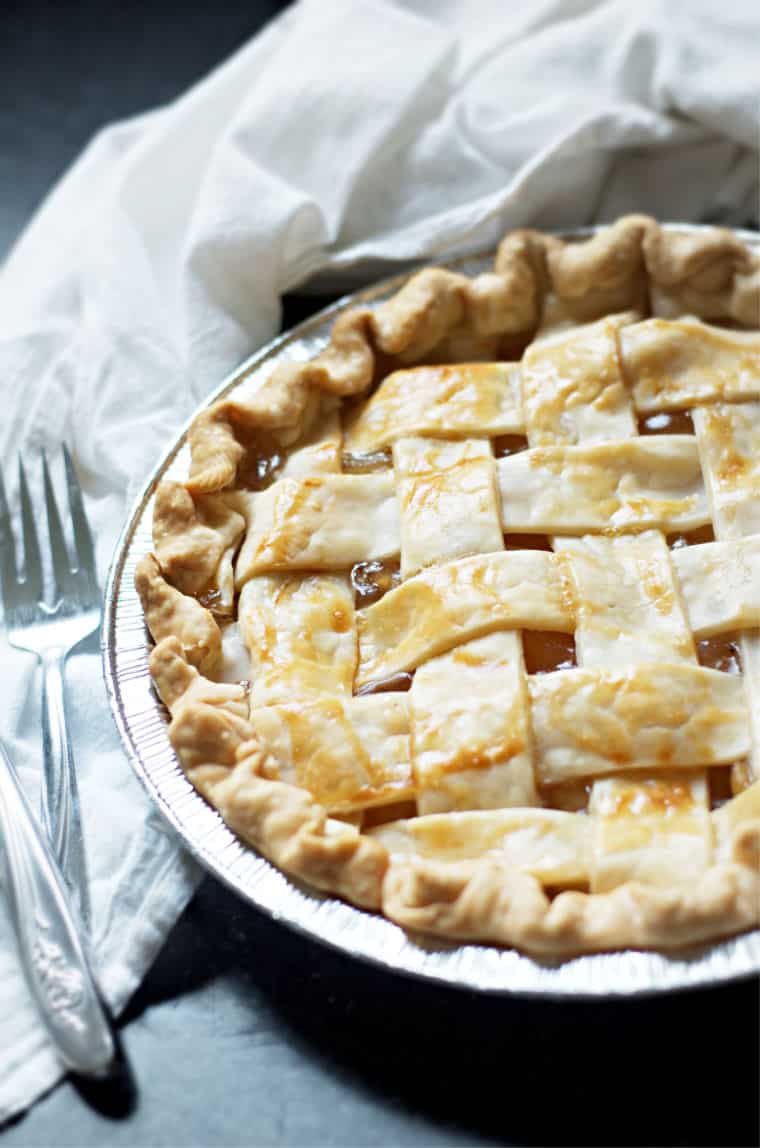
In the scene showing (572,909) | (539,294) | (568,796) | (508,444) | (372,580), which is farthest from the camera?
(539,294)

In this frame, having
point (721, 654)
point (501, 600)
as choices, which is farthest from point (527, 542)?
point (721, 654)

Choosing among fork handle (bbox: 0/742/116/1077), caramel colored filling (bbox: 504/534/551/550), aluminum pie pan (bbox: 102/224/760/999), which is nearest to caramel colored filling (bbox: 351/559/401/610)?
caramel colored filling (bbox: 504/534/551/550)

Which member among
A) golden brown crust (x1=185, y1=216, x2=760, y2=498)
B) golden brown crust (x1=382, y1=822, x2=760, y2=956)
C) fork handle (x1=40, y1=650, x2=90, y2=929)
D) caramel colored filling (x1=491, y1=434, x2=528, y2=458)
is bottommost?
fork handle (x1=40, y1=650, x2=90, y2=929)

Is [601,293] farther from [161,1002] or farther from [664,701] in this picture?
[161,1002]

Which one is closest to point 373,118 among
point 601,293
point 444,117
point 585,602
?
point 444,117

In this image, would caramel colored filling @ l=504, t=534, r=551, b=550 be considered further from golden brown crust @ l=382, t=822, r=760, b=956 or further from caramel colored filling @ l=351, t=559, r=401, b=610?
golden brown crust @ l=382, t=822, r=760, b=956

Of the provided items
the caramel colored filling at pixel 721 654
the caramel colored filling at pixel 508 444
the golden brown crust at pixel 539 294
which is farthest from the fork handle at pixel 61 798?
the caramel colored filling at pixel 721 654

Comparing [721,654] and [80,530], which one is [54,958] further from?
[721,654]
